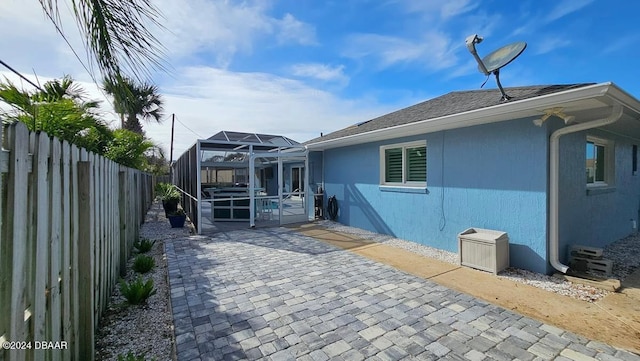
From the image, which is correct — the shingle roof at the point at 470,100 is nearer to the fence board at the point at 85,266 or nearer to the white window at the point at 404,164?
the white window at the point at 404,164

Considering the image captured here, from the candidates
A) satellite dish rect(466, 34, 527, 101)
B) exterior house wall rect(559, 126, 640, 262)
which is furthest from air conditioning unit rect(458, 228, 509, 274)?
satellite dish rect(466, 34, 527, 101)

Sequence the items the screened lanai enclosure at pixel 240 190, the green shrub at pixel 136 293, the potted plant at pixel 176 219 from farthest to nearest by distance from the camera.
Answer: the potted plant at pixel 176 219 < the screened lanai enclosure at pixel 240 190 < the green shrub at pixel 136 293

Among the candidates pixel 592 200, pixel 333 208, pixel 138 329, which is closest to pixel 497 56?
pixel 592 200

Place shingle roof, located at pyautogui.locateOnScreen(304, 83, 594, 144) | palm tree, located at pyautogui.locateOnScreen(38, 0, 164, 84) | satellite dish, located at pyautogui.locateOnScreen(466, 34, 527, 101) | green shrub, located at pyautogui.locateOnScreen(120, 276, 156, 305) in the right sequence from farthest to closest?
satellite dish, located at pyautogui.locateOnScreen(466, 34, 527, 101), shingle roof, located at pyautogui.locateOnScreen(304, 83, 594, 144), green shrub, located at pyautogui.locateOnScreen(120, 276, 156, 305), palm tree, located at pyautogui.locateOnScreen(38, 0, 164, 84)

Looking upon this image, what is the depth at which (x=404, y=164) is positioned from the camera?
7.68 meters

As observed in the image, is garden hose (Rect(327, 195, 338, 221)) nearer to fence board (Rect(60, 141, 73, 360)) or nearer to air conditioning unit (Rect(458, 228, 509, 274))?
air conditioning unit (Rect(458, 228, 509, 274))

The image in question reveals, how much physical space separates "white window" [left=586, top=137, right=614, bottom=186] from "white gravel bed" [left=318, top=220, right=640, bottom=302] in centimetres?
160

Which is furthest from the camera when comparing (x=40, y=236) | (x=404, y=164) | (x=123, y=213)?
(x=404, y=164)

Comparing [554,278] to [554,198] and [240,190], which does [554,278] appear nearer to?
[554,198]

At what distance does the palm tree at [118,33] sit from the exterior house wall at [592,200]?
6.48m

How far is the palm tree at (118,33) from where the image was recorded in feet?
4.66

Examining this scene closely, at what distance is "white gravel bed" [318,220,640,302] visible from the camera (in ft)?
14.0

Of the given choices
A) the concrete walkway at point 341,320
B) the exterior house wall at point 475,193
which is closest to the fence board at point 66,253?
the concrete walkway at point 341,320

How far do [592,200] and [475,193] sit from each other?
2.81m
